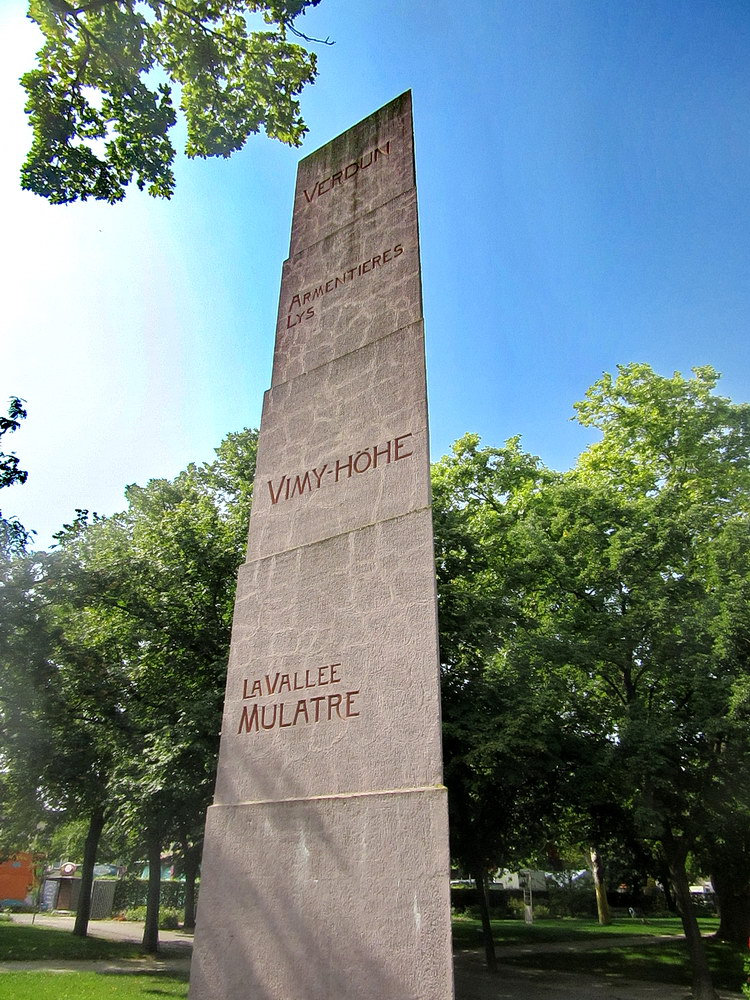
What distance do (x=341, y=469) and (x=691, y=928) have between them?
50.4 ft

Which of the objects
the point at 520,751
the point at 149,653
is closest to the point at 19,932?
the point at 149,653

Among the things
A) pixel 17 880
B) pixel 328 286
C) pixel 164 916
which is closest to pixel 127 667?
pixel 328 286

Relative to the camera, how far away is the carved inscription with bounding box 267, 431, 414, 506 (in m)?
5.94

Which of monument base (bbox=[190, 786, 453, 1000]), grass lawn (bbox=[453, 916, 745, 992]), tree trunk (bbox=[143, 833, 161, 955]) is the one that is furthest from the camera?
tree trunk (bbox=[143, 833, 161, 955])

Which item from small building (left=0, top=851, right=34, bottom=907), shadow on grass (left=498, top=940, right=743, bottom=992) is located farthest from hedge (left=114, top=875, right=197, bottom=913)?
shadow on grass (left=498, top=940, right=743, bottom=992)

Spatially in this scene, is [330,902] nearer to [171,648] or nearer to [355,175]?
[355,175]

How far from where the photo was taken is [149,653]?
1788cm

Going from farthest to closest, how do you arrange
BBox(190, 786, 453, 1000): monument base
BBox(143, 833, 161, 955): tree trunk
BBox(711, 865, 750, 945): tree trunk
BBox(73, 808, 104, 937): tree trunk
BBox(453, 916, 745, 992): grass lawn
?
BBox(73, 808, 104, 937): tree trunk < BBox(143, 833, 161, 955): tree trunk < BBox(711, 865, 750, 945): tree trunk < BBox(453, 916, 745, 992): grass lawn < BBox(190, 786, 453, 1000): monument base

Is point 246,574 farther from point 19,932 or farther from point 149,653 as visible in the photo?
point 19,932

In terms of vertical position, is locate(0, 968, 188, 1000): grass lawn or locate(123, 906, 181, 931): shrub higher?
locate(0, 968, 188, 1000): grass lawn

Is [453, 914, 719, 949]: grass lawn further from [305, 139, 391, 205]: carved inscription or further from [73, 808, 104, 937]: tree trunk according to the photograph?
[305, 139, 391, 205]: carved inscription

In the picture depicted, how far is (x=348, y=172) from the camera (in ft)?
26.6

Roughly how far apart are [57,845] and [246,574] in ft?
170

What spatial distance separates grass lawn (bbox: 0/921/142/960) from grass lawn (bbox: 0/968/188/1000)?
14.0ft
